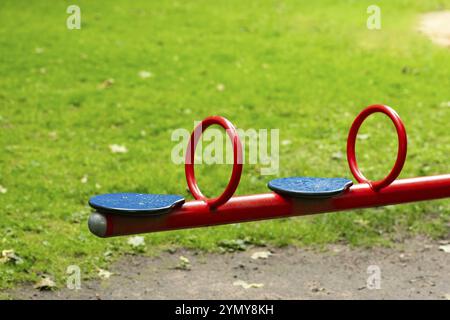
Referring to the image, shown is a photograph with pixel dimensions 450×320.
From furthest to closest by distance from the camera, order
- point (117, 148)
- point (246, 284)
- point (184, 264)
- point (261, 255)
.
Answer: point (117, 148), point (261, 255), point (184, 264), point (246, 284)

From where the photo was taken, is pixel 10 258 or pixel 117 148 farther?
pixel 117 148

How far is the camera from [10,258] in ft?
16.3

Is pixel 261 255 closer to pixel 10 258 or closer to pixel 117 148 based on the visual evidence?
pixel 10 258

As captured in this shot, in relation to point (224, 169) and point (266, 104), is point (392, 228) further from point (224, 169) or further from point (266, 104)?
point (266, 104)

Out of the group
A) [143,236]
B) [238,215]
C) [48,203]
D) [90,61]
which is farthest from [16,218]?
[90,61]

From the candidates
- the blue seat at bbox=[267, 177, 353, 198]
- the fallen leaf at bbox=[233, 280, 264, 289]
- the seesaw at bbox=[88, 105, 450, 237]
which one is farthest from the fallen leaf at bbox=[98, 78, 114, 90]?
the blue seat at bbox=[267, 177, 353, 198]

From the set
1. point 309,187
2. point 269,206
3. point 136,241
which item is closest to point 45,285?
point 136,241

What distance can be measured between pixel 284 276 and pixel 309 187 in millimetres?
1098

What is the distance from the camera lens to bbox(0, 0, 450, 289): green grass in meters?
5.56

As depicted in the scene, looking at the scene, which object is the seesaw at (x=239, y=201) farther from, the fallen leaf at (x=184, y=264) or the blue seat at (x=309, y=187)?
the fallen leaf at (x=184, y=264)

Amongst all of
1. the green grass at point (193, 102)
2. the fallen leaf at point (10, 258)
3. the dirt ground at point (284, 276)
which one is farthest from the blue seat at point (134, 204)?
the fallen leaf at point (10, 258)

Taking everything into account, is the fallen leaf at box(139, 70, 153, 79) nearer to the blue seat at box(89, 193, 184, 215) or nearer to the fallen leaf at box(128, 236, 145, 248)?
the fallen leaf at box(128, 236, 145, 248)

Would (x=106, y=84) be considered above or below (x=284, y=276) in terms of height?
above

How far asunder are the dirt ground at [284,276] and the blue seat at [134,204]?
3.16ft
